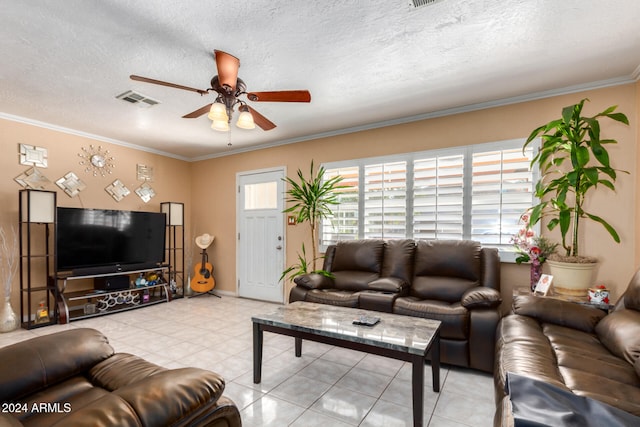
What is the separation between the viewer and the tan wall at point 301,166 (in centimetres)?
277

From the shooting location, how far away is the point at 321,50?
2369 millimetres

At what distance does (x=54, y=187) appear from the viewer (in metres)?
4.11

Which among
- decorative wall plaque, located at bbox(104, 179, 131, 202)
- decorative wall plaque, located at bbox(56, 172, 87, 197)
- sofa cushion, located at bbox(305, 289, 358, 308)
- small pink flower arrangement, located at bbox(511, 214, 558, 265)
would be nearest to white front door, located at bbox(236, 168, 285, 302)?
sofa cushion, located at bbox(305, 289, 358, 308)

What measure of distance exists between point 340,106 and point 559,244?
8.74 feet

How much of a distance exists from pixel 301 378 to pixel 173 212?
3.95 meters

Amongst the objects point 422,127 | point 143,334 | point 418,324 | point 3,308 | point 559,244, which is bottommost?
point 143,334

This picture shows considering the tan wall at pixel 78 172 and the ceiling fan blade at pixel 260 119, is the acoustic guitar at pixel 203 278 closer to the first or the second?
the tan wall at pixel 78 172

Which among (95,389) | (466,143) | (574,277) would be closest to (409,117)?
(466,143)

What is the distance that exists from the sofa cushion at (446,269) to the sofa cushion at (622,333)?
106 centimetres

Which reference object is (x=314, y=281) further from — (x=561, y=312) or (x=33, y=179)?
(x=33, y=179)

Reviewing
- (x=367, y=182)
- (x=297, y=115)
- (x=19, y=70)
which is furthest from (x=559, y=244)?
(x=19, y=70)

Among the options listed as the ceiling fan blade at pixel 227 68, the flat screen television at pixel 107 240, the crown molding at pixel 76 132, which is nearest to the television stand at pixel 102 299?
the flat screen television at pixel 107 240

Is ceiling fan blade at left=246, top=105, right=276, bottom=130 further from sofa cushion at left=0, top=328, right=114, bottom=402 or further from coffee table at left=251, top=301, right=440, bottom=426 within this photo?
sofa cushion at left=0, top=328, right=114, bottom=402

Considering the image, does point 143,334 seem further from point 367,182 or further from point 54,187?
point 367,182
